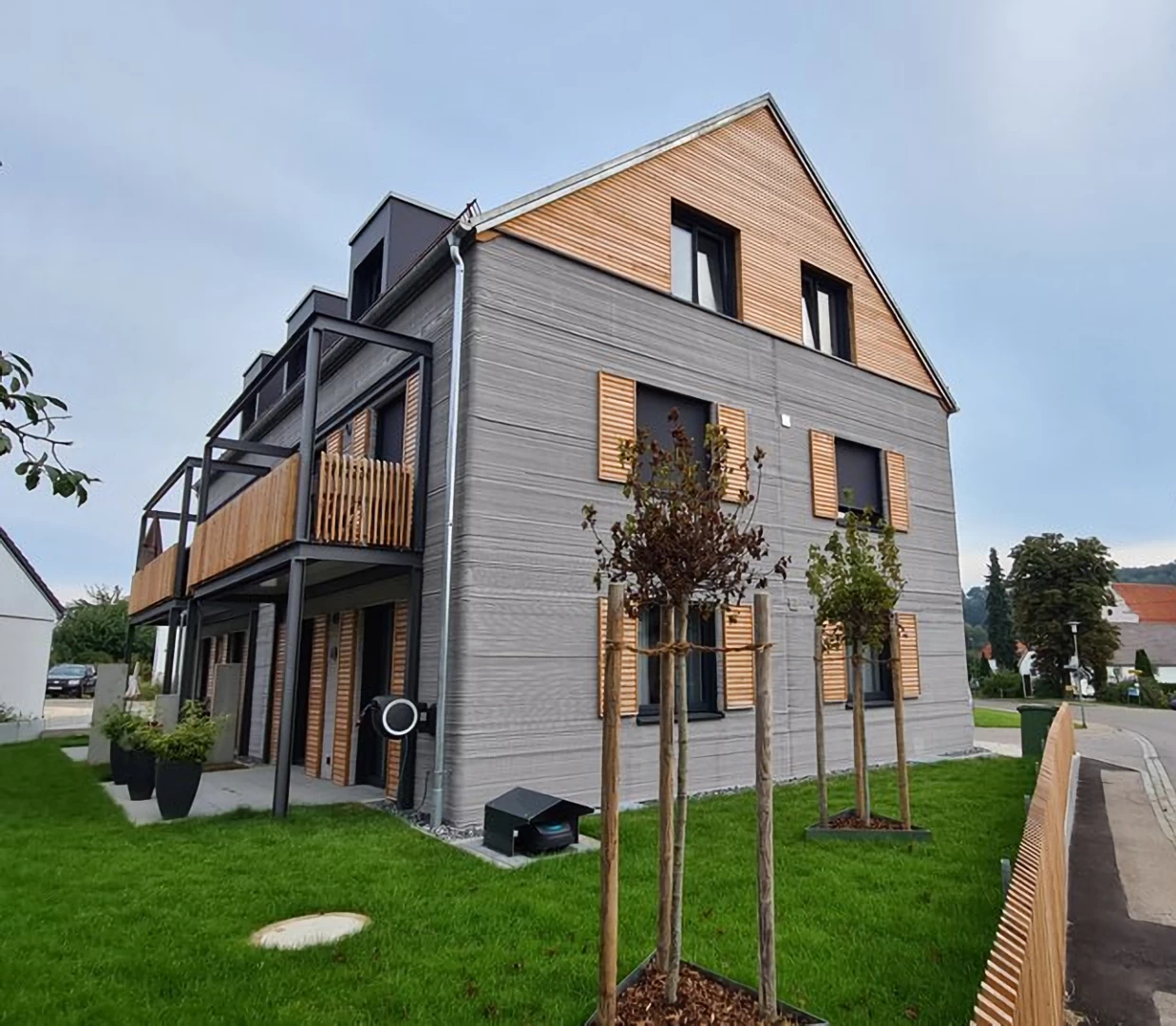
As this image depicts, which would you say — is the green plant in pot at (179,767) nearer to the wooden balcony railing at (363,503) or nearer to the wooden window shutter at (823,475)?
the wooden balcony railing at (363,503)

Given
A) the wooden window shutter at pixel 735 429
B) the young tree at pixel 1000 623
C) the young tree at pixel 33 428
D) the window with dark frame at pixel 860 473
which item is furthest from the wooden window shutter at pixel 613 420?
the young tree at pixel 1000 623

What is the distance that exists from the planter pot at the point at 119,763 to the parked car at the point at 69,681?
3173 centimetres

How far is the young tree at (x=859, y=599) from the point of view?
738 cm

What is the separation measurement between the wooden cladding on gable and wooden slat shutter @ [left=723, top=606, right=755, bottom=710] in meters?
4.71

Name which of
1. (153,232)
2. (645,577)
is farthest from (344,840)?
(153,232)

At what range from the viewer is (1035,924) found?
8.20ft

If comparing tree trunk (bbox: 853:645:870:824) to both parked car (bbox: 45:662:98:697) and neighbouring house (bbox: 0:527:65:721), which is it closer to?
neighbouring house (bbox: 0:527:65:721)

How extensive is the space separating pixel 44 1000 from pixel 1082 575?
183 feet

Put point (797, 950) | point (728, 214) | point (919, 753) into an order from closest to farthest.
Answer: point (797, 950), point (728, 214), point (919, 753)

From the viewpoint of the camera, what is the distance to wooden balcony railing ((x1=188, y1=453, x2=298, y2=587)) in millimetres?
8625

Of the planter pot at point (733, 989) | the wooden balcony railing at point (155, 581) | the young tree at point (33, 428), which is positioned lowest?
the planter pot at point (733, 989)

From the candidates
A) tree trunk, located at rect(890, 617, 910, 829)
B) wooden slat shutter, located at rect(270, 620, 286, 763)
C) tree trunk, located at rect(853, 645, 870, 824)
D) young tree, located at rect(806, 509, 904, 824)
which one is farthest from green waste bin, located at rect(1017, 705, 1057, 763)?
wooden slat shutter, located at rect(270, 620, 286, 763)

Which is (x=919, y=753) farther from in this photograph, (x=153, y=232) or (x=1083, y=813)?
(x=153, y=232)

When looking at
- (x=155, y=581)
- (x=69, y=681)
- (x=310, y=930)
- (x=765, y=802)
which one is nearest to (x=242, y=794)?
(x=310, y=930)
